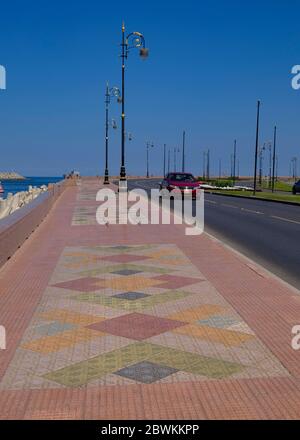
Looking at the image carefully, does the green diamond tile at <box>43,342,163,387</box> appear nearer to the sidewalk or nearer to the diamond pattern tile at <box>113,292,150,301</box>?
the sidewalk

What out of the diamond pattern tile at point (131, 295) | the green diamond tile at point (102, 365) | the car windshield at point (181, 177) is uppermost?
the car windshield at point (181, 177)

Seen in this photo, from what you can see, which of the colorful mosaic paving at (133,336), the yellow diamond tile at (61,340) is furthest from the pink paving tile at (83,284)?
the yellow diamond tile at (61,340)

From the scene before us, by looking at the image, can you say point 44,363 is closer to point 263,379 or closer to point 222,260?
point 263,379

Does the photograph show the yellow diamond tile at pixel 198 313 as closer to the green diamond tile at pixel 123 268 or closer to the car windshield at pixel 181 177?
the green diamond tile at pixel 123 268

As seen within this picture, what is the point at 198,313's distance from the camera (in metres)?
6.97

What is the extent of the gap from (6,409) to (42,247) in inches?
353

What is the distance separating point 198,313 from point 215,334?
901 mm

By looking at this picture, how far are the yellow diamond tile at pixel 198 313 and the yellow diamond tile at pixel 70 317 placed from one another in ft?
3.23

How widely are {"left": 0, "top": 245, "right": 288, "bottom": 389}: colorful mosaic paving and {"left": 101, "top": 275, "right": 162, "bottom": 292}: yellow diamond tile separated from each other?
16 mm

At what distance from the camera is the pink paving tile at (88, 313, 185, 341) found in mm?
6117

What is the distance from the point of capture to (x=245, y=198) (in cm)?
4194


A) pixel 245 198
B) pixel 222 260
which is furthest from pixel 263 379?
pixel 245 198

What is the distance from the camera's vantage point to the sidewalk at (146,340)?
432cm

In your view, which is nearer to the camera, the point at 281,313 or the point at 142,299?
the point at 281,313
